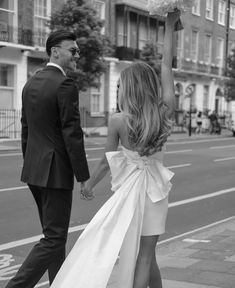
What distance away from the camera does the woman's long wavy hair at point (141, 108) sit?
11.1 ft

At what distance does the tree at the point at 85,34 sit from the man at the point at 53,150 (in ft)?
65.3

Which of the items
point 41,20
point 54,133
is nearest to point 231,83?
point 41,20

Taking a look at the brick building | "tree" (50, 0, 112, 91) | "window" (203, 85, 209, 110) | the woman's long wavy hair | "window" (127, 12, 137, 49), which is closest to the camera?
the woman's long wavy hair

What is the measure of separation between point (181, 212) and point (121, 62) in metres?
25.9

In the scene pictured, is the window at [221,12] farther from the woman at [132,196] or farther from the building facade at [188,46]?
the woman at [132,196]

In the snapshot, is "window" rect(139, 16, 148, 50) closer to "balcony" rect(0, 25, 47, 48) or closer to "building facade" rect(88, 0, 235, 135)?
"building facade" rect(88, 0, 235, 135)

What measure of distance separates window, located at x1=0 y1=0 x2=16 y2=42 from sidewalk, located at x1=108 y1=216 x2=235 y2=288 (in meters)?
20.8

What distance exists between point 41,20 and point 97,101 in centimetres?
681

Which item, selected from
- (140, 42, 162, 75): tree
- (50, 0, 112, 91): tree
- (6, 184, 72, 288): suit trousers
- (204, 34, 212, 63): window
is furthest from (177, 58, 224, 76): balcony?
(6, 184, 72, 288): suit trousers

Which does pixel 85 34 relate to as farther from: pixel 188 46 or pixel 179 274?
pixel 179 274

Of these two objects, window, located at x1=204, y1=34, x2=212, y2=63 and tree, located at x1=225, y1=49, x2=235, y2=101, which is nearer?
tree, located at x1=225, y1=49, x2=235, y2=101

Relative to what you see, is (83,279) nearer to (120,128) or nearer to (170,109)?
(120,128)

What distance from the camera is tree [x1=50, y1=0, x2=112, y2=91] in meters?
24.0

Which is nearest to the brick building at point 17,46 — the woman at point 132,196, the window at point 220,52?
the woman at point 132,196
